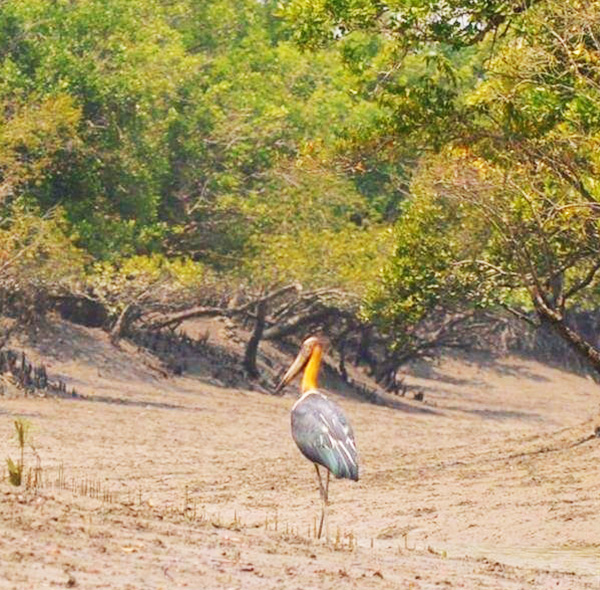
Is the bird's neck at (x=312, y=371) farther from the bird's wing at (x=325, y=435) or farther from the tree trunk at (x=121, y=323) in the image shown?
the tree trunk at (x=121, y=323)

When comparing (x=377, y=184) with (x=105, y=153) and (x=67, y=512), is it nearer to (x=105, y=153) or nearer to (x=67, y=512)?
(x=105, y=153)

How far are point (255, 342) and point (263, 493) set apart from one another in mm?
18698

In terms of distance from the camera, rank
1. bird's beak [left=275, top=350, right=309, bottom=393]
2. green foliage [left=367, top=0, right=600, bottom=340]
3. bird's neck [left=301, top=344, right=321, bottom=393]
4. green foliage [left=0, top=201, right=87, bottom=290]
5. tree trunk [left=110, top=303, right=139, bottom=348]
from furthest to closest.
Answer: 1. tree trunk [left=110, top=303, right=139, bottom=348]
2. green foliage [left=0, top=201, right=87, bottom=290]
3. green foliage [left=367, top=0, right=600, bottom=340]
4. bird's beak [left=275, top=350, right=309, bottom=393]
5. bird's neck [left=301, top=344, right=321, bottom=393]

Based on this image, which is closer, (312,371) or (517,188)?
(312,371)

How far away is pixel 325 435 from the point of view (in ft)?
48.5

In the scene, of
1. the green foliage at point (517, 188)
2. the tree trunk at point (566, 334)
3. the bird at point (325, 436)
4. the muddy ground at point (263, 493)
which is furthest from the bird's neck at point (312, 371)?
the tree trunk at point (566, 334)

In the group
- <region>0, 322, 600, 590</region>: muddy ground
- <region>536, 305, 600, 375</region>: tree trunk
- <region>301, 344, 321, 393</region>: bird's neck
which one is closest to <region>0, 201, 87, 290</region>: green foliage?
<region>0, 322, 600, 590</region>: muddy ground

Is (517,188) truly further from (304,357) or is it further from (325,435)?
(325,435)

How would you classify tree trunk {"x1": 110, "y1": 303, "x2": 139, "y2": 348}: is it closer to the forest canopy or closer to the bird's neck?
the forest canopy

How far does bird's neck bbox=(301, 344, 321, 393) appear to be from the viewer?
51.7 ft

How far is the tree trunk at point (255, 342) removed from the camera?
127ft

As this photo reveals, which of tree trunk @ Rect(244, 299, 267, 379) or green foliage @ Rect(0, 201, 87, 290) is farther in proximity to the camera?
tree trunk @ Rect(244, 299, 267, 379)

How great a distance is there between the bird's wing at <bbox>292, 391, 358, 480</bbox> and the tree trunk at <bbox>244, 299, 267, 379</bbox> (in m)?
23.6

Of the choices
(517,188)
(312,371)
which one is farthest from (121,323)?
(312,371)
